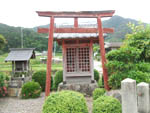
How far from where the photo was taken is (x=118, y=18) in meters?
74.9

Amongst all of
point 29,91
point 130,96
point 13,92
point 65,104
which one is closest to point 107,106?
point 130,96

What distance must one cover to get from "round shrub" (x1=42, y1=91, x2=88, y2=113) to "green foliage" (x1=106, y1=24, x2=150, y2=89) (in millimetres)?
1689

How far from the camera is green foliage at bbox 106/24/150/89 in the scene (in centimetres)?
506

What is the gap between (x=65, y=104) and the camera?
403 centimetres

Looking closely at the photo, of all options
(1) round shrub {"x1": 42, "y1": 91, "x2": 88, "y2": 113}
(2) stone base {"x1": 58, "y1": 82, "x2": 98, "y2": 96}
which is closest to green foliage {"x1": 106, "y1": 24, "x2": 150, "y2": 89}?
(1) round shrub {"x1": 42, "y1": 91, "x2": 88, "y2": 113}

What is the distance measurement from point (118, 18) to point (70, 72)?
71.2m

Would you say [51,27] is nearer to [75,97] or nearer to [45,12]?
[45,12]

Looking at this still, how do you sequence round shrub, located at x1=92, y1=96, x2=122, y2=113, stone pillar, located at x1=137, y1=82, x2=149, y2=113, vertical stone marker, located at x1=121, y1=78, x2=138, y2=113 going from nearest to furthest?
vertical stone marker, located at x1=121, y1=78, x2=138, y2=113 < stone pillar, located at x1=137, y1=82, x2=149, y2=113 < round shrub, located at x1=92, y1=96, x2=122, y2=113

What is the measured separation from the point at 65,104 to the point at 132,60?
270cm

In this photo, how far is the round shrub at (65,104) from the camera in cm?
398

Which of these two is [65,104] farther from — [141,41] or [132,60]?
[141,41]

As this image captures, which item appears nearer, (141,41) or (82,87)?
(141,41)


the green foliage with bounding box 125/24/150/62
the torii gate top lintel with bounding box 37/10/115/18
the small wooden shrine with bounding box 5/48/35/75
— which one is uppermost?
the torii gate top lintel with bounding box 37/10/115/18

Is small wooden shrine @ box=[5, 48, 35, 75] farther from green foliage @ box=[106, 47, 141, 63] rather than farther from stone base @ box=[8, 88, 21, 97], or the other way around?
green foliage @ box=[106, 47, 141, 63]
